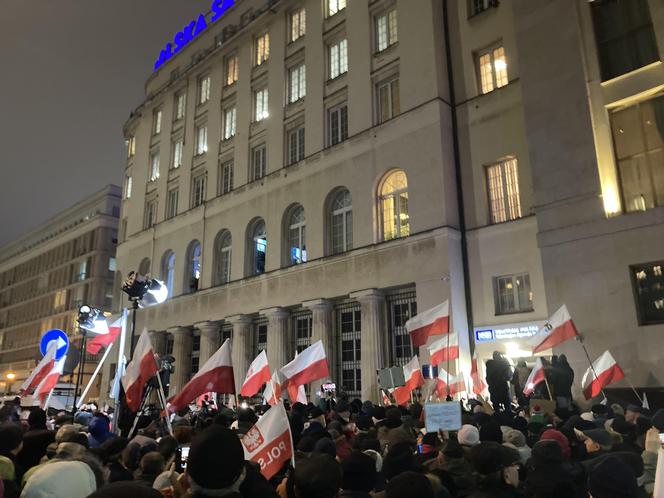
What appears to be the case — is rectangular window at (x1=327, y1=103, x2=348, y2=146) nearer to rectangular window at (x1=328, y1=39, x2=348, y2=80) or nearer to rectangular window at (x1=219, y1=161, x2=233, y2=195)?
rectangular window at (x1=328, y1=39, x2=348, y2=80)

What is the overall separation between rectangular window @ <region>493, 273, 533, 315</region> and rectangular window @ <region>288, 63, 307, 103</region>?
50.4 feet

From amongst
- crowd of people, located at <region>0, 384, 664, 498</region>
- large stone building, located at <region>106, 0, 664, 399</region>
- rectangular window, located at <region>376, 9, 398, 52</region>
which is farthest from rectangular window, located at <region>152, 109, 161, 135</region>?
crowd of people, located at <region>0, 384, 664, 498</region>

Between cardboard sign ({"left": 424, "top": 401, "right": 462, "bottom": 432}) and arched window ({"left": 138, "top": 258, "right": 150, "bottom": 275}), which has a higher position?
arched window ({"left": 138, "top": 258, "right": 150, "bottom": 275})

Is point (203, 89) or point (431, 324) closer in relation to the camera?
point (431, 324)

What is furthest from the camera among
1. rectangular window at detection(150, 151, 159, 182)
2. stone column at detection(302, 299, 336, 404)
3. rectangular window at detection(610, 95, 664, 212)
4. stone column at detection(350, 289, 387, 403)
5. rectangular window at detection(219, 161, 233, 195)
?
rectangular window at detection(150, 151, 159, 182)

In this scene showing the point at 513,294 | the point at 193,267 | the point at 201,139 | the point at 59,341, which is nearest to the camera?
the point at 59,341

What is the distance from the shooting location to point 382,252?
22.9 metres

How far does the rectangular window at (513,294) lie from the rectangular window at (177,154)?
25581 millimetres

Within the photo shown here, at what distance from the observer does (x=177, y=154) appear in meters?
38.5

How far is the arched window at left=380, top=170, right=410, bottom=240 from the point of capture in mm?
23547

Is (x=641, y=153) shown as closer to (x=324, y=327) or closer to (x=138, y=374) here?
(x=324, y=327)

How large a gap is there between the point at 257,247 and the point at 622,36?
2010cm

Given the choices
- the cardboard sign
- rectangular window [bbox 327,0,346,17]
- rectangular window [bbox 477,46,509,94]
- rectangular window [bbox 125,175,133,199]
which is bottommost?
the cardboard sign

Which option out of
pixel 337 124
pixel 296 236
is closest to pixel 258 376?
pixel 296 236
